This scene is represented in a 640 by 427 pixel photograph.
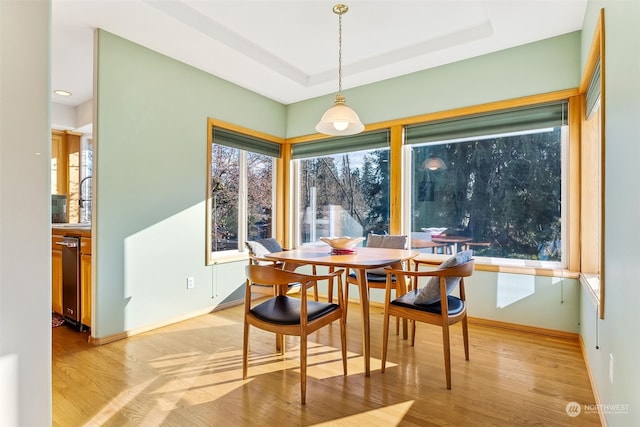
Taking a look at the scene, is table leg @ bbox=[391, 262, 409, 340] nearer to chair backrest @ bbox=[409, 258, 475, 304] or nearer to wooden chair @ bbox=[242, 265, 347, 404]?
chair backrest @ bbox=[409, 258, 475, 304]

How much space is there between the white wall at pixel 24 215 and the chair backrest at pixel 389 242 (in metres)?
2.75

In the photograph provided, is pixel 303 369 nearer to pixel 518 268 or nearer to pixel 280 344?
pixel 280 344

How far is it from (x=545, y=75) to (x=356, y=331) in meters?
2.87

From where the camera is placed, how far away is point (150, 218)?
3.20 metres

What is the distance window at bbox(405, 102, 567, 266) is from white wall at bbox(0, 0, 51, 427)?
10.9 feet

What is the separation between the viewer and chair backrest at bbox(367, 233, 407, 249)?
340cm

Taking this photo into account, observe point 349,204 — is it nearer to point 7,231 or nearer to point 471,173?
point 471,173

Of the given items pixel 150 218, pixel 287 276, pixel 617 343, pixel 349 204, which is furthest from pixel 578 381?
pixel 150 218

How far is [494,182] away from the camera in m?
3.36

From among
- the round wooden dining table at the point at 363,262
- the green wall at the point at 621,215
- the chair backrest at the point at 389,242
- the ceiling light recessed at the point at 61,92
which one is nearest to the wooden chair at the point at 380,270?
the chair backrest at the point at 389,242

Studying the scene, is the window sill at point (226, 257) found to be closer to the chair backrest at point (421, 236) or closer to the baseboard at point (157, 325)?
the baseboard at point (157, 325)

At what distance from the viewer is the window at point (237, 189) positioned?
394cm

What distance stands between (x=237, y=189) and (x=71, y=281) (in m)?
1.93

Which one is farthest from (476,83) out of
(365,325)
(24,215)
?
(24,215)
